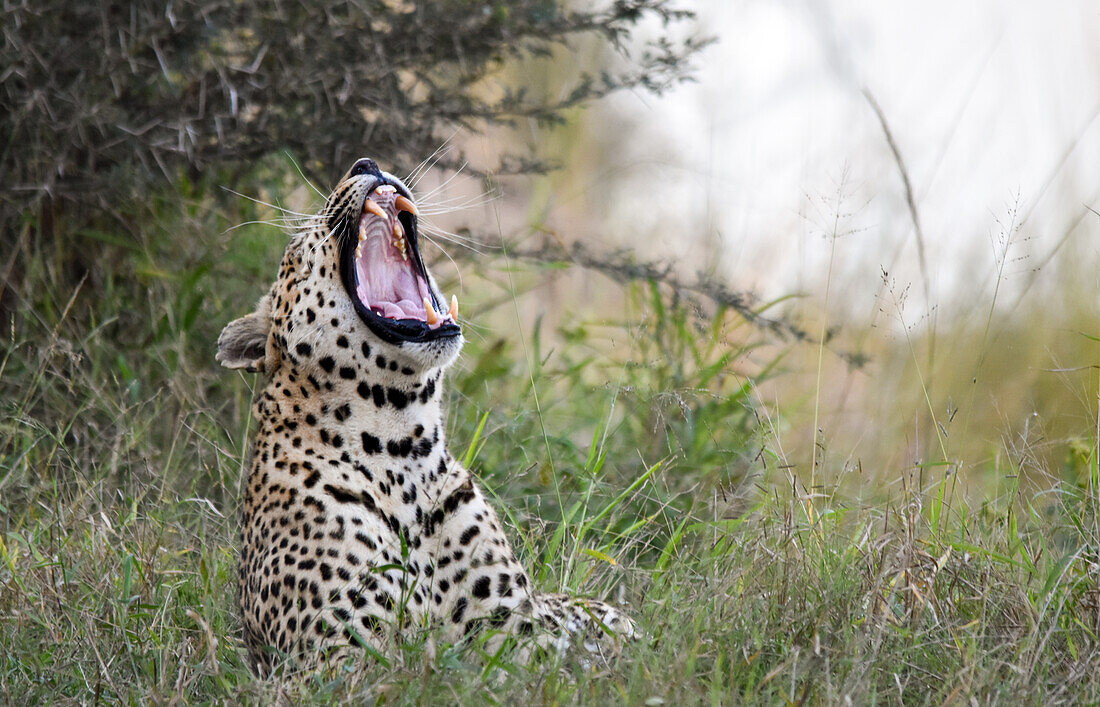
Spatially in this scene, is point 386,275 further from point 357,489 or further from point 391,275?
point 357,489

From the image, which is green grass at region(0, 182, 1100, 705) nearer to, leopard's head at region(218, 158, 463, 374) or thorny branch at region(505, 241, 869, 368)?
thorny branch at region(505, 241, 869, 368)

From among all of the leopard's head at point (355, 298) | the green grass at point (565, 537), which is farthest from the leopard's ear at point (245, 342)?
the green grass at point (565, 537)

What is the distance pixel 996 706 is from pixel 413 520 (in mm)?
1696

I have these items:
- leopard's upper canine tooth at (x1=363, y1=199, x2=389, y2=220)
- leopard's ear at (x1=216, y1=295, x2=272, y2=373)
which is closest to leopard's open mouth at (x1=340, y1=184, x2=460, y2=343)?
leopard's upper canine tooth at (x1=363, y1=199, x2=389, y2=220)

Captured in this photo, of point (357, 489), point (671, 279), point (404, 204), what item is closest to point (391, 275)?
point (404, 204)

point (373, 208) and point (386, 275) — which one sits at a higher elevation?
point (373, 208)

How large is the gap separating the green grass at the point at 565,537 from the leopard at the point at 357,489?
0.62 feet

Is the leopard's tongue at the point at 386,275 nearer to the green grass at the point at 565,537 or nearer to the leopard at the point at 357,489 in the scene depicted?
the leopard at the point at 357,489

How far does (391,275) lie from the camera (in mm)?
4258

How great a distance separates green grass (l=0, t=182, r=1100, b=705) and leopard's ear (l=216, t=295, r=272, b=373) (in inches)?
27.5

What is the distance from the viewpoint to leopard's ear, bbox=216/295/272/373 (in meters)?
4.07

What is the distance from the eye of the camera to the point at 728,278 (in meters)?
6.79

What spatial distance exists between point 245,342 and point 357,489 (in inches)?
28.5

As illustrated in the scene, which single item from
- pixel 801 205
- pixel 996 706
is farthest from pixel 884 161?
pixel 996 706
